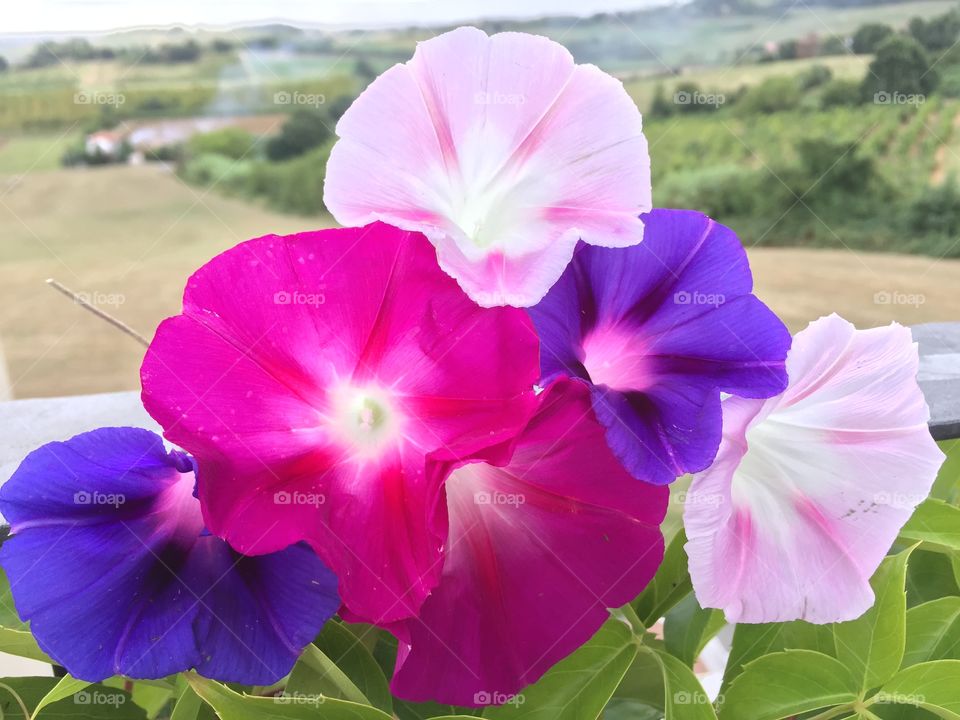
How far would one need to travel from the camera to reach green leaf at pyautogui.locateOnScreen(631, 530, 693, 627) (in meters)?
0.31

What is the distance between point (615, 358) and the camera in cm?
26

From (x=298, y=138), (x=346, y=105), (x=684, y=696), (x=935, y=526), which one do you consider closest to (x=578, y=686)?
(x=684, y=696)

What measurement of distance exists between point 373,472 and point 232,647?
7 centimetres

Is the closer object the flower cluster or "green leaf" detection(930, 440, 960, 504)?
the flower cluster

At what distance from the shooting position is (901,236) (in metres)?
6.99

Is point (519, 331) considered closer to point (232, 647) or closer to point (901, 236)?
point (232, 647)

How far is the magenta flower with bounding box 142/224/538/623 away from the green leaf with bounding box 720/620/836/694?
15 centimetres

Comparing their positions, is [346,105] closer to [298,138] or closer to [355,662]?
[298,138]

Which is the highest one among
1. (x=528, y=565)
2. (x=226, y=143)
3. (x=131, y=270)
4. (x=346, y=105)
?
(x=528, y=565)

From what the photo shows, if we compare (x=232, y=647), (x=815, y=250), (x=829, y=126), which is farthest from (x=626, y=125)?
(x=829, y=126)

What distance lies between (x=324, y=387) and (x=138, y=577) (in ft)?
0.24

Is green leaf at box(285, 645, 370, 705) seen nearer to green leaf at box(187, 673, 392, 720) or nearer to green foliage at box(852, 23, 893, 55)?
green leaf at box(187, 673, 392, 720)

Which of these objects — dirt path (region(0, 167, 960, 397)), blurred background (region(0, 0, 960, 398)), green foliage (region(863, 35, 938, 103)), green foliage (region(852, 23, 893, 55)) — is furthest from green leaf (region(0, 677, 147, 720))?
green foliage (region(852, 23, 893, 55))

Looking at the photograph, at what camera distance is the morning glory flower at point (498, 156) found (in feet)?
0.76
